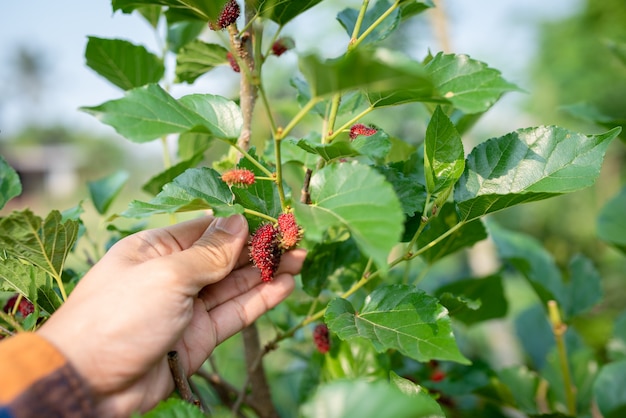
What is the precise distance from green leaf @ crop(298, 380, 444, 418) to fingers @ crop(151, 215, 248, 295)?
8.6 inches

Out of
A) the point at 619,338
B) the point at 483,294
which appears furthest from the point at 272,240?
the point at 619,338

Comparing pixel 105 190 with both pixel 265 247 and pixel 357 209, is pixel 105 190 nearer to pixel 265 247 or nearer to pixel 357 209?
pixel 265 247

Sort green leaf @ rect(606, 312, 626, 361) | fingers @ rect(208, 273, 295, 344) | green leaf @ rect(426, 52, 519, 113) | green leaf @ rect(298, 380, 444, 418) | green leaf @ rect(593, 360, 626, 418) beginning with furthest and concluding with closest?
green leaf @ rect(606, 312, 626, 361) → green leaf @ rect(593, 360, 626, 418) → fingers @ rect(208, 273, 295, 344) → green leaf @ rect(426, 52, 519, 113) → green leaf @ rect(298, 380, 444, 418)

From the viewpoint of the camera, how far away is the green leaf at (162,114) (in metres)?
0.41

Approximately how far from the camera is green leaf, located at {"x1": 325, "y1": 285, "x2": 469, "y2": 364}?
1.46 ft

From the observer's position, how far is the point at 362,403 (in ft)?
1.05

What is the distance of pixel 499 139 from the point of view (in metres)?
0.52

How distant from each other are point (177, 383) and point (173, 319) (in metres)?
0.08

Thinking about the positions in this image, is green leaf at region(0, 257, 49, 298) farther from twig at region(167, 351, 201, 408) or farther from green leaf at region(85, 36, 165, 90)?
green leaf at region(85, 36, 165, 90)

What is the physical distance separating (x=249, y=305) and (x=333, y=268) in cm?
12

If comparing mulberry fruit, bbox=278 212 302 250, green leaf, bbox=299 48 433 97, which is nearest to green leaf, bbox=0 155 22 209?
mulberry fruit, bbox=278 212 302 250

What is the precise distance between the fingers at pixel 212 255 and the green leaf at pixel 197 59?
226mm

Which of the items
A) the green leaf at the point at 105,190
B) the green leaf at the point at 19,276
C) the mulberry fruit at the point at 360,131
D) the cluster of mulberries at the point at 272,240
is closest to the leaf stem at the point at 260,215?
the cluster of mulberries at the point at 272,240

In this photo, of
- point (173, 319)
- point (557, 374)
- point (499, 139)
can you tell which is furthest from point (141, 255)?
point (557, 374)
